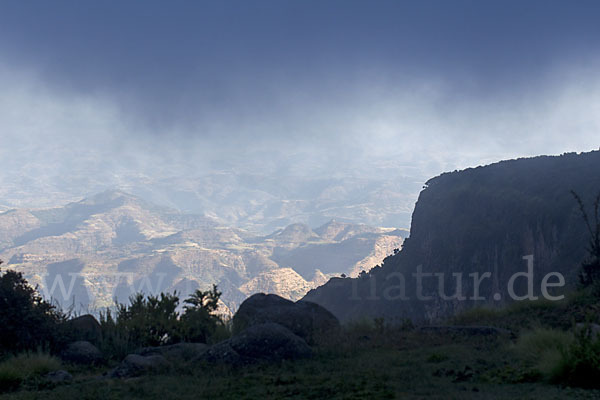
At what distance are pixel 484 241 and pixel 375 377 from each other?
83873mm

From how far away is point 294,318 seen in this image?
633 inches

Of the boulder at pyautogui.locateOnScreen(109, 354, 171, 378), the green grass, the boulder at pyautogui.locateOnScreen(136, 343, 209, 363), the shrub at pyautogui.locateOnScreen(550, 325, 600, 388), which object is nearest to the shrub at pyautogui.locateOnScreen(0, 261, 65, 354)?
the boulder at pyautogui.locateOnScreen(136, 343, 209, 363)

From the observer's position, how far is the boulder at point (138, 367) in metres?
10.7

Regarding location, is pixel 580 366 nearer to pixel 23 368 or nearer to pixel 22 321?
pixel 23 368

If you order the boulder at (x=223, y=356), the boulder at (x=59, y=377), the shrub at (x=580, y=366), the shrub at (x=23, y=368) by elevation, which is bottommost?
the boulder at (x=59, y=377)

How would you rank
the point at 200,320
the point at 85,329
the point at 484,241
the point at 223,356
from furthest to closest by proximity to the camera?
the point at 484,241, the point at 200,320, the point at 85,329, the point at 223,356

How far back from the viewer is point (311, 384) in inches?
351

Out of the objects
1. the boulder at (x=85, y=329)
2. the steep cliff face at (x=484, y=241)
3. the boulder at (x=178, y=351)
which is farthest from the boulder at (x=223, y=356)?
the steep cliff face at (x=484, y=241)

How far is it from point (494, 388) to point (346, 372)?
2821mm

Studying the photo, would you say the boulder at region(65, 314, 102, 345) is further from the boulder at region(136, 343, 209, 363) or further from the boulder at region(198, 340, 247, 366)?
the boulder at region(198, 340, 247, 366)

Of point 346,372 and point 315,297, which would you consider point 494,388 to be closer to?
point 346,372

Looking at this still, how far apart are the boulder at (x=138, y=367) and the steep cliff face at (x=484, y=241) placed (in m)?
51.5

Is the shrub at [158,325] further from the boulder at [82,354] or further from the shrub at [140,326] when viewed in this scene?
the boulder at [82,354]

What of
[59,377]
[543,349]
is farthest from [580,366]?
[59,377]
